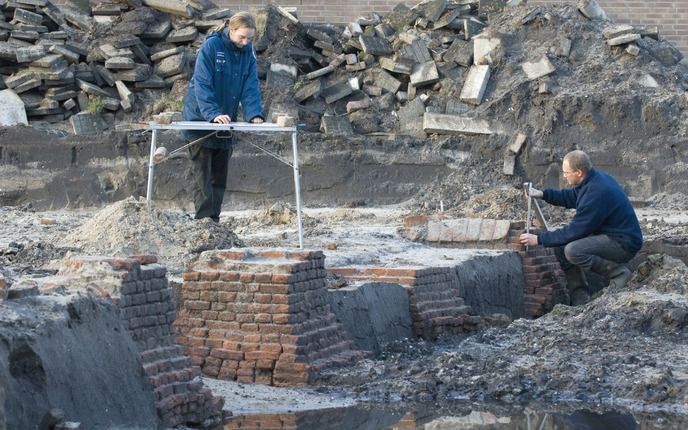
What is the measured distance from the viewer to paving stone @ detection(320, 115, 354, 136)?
51.5 feet

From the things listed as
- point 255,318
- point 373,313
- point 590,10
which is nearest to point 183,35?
point 590,10

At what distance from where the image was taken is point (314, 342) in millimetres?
7734

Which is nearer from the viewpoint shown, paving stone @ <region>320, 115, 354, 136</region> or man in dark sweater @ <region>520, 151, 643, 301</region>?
man in dark sweater @ <region>520, 151, 643, 301</region>

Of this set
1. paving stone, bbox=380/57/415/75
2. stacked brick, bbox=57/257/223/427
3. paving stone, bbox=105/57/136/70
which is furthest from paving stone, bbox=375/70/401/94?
stacked brick, bbox=57/257/223/427

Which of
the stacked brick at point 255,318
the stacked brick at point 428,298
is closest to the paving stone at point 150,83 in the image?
the stacked brick at point 428,298

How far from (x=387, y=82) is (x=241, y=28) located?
23.2 ft

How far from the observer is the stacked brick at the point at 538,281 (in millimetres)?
11375

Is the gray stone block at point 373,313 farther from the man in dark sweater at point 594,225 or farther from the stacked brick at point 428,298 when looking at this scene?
the man in dark sweater at point 594,225

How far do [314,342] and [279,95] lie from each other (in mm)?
8757

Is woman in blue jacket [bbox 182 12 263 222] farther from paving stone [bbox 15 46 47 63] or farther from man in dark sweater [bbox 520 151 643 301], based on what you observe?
paving stone [bbox 15 46 47 63]

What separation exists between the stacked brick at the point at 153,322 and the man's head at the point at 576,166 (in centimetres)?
490

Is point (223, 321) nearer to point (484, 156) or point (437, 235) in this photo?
point (437, 235)

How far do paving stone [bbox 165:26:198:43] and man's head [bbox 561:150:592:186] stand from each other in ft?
23.8

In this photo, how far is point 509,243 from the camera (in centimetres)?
1147
